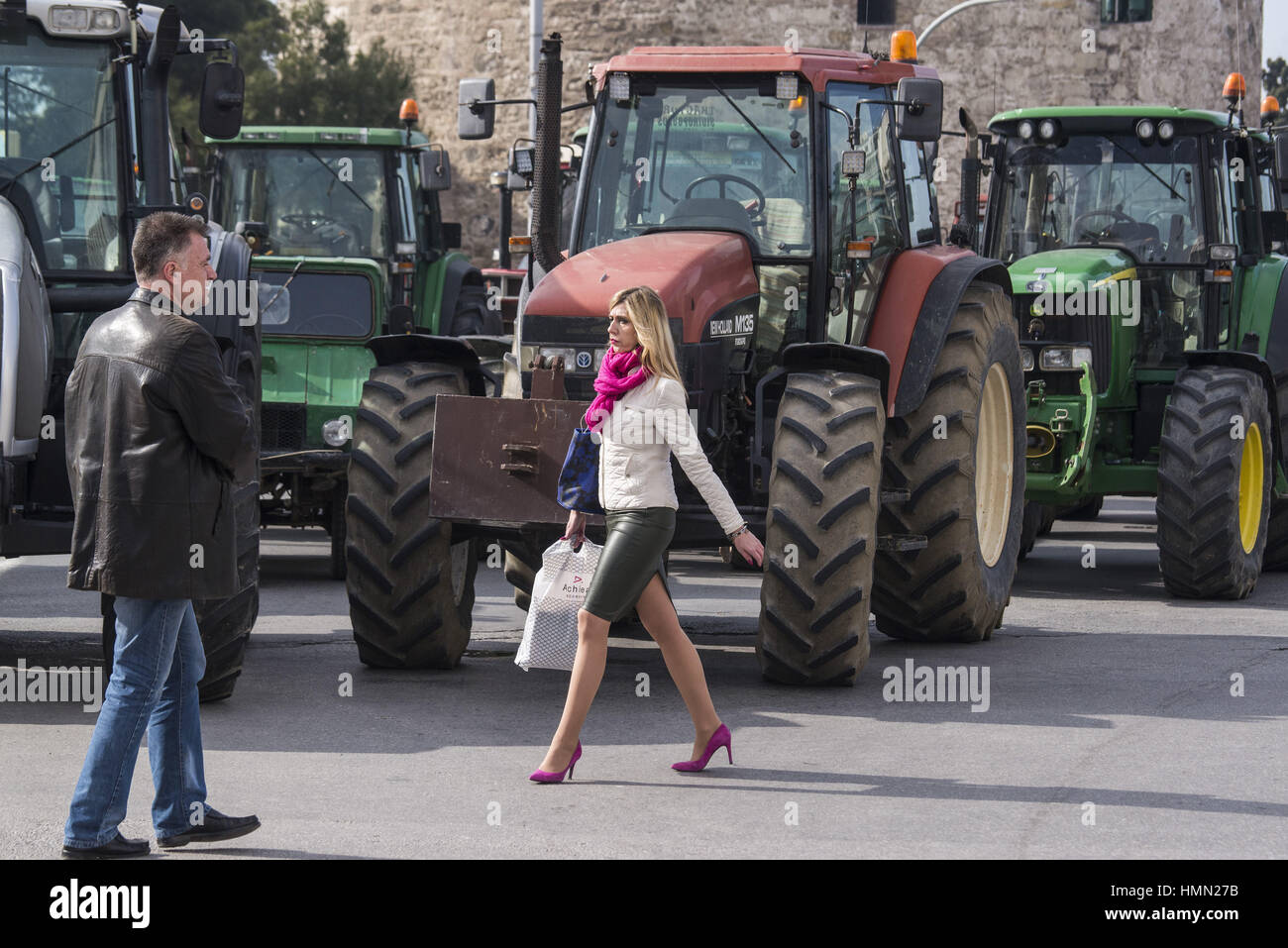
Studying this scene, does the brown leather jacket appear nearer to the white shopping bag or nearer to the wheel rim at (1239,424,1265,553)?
the white shopping bag

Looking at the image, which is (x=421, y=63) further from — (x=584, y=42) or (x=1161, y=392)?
(x=1161, y=392)

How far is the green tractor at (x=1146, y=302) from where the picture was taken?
13125 mm

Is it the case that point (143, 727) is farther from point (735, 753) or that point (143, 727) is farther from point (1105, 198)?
point (1105, 198)

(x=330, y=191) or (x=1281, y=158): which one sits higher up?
(x=1281, y=158)

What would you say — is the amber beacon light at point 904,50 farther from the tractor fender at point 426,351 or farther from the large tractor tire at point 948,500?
the tractor fender at point 426,351

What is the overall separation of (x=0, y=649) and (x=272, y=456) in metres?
3.26

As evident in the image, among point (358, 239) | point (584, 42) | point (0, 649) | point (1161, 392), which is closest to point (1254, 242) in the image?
point (1161, 392)

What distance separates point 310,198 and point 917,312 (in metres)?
8.53

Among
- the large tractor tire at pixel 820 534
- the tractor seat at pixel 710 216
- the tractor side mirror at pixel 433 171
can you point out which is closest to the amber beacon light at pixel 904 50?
the tractor seat at pixel 710 216

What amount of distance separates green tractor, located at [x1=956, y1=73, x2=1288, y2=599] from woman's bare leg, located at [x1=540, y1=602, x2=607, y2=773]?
624 cm

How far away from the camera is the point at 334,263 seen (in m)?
15.5

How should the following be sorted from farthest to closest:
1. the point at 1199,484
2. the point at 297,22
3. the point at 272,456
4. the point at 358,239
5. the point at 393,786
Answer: the point at 297,22
the point at 358,239
the point at 272,456
the point at 1199,484
the point at 393,786

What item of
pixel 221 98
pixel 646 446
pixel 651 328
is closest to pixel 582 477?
pixel 646 446

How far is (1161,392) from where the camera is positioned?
13859mm
